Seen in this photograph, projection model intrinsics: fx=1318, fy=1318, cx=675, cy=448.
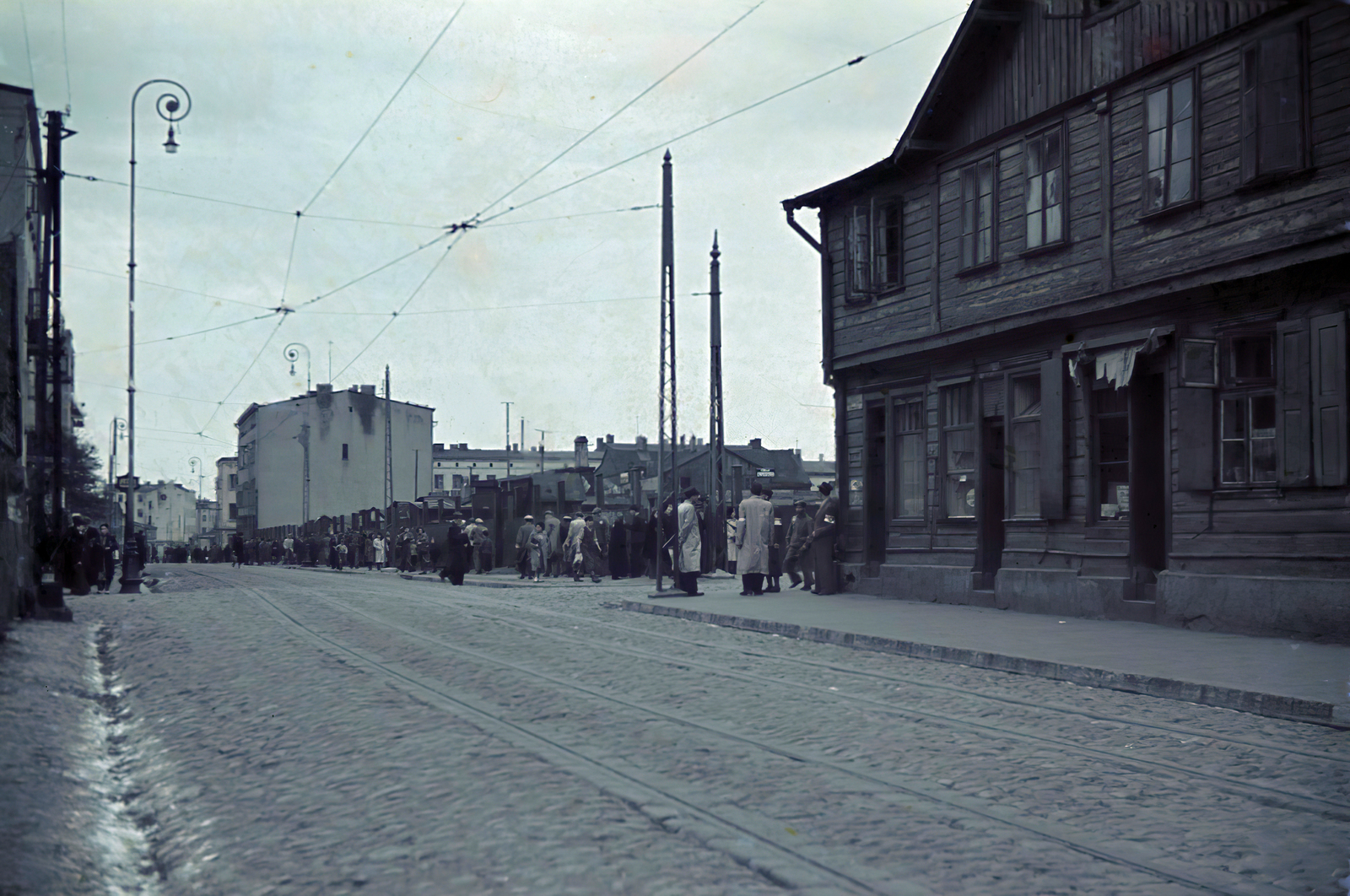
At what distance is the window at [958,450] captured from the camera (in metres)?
19.5

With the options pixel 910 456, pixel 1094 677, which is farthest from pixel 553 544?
pixel 1094 677

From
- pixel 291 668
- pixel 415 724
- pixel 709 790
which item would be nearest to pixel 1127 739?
pixel 709 790

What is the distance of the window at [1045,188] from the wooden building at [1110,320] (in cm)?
4

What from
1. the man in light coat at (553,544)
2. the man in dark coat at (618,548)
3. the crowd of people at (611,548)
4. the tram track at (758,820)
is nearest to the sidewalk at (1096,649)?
the tram track at (758,820)

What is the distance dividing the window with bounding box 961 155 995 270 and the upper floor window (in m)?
1.78

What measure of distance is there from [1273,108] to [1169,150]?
172cm

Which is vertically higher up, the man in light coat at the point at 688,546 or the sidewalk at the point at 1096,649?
the man in light coat at the point at 688,546

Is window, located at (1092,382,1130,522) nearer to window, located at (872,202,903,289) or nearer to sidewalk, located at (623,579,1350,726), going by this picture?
sidewalk, located at (623,579,1350,726)

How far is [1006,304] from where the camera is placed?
1845cm

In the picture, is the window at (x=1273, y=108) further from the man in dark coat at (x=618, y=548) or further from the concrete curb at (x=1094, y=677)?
the man in dark coat at (x=618, y=548)

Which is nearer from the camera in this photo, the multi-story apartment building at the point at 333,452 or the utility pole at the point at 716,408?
the utility pole at the point at 716,408

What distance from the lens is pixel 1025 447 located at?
18.3 meters

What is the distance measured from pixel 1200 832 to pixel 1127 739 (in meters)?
2.42

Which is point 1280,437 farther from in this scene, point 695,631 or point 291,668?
point 291,668
